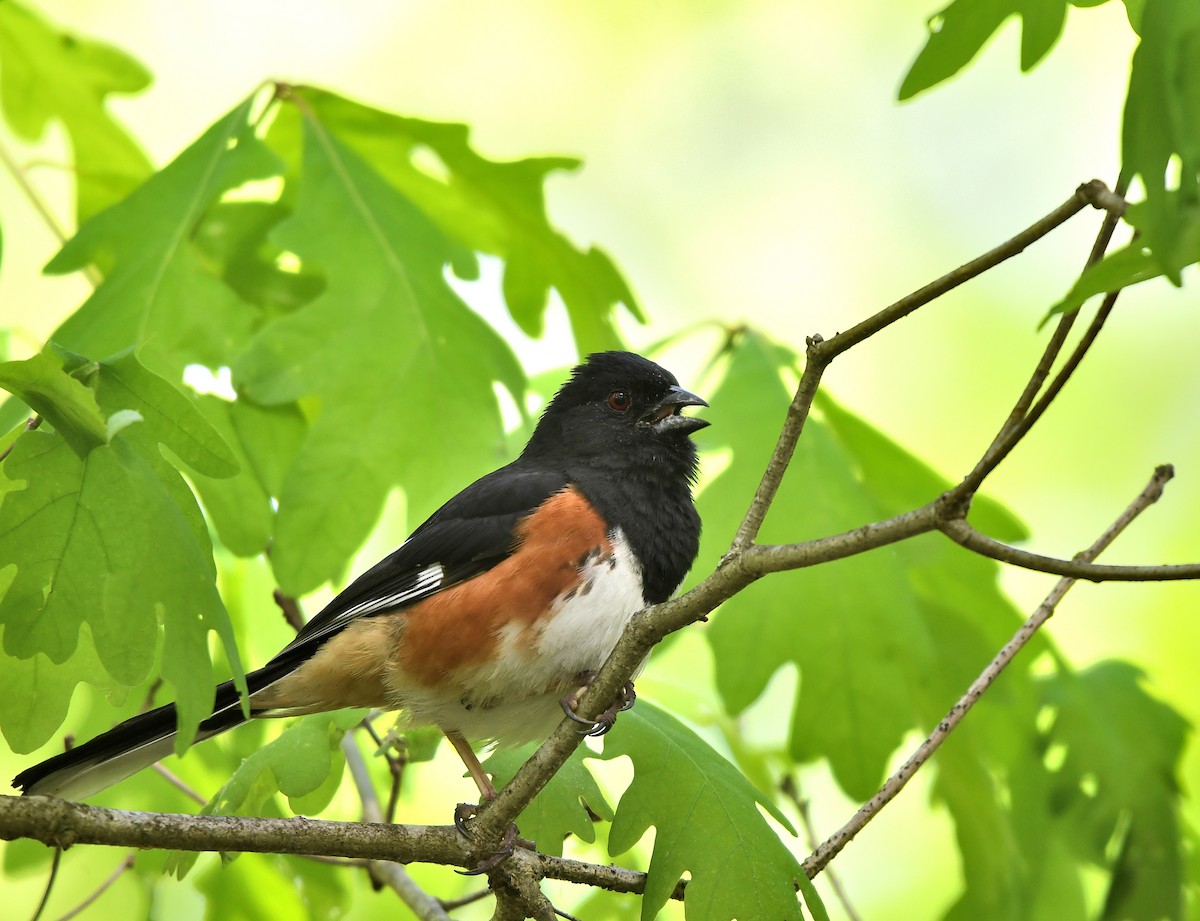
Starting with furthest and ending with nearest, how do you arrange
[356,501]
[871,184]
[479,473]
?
1. [871,184]
2. [479,473]
3. [356,501]

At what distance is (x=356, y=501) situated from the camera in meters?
2.52

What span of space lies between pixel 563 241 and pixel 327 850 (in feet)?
5.20

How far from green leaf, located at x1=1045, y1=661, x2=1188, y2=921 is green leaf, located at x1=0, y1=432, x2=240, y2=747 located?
7.84 feet

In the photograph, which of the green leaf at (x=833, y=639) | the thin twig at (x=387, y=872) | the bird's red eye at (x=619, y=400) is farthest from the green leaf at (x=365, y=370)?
the green leaf at (x=833, y=639)

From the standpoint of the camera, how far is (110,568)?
1.72 meters

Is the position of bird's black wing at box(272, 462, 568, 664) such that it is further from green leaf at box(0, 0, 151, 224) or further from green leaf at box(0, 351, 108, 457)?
green leaf at box(0, 0, 151, 224)

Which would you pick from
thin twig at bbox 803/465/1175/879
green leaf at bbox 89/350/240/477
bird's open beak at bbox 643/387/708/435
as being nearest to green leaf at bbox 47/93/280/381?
green leaf at bbox 89/350/240/477

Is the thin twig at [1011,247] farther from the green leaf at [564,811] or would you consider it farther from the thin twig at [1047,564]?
the green leaf at [564,811]

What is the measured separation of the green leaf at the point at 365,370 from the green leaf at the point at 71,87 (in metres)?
0.88

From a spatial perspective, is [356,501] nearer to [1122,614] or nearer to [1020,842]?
[1020,842]

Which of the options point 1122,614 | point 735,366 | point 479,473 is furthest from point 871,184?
point 479,473

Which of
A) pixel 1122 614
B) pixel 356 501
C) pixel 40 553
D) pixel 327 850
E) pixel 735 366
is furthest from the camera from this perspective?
pixel 1122 614

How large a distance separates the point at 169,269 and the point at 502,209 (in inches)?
31.6

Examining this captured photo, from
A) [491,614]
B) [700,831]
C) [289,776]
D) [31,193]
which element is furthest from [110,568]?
[31,193]
